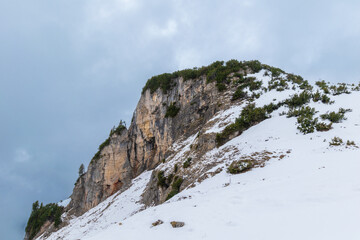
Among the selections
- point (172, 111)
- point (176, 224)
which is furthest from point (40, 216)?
point (176, 224)

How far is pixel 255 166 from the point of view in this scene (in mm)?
11367

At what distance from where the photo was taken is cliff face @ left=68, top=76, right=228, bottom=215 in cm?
3216

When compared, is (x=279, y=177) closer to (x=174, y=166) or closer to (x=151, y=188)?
(x=174, y=166)

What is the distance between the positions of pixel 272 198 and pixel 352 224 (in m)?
2.49

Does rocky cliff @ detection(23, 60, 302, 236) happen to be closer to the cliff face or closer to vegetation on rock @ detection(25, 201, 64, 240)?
the cliff face

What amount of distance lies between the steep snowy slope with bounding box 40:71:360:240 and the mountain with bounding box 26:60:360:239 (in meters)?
0.03

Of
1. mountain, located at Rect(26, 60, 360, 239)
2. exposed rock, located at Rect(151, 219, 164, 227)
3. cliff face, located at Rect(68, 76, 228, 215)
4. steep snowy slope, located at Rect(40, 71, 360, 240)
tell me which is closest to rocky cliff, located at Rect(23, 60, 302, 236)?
cliff face, located at Rect(68, 76, 228, 215)

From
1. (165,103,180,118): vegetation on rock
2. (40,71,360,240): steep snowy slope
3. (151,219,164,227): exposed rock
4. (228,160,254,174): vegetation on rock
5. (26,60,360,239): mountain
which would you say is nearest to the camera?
(40,71,360,240): steep snowy slope

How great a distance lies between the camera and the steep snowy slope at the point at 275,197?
17.8ft

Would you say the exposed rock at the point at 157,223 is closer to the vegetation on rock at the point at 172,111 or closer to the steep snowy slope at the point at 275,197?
the steep snowy slope at the point at 275,197

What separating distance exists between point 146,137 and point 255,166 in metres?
35.4

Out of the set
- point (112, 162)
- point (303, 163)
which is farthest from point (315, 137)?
point (112, 162)

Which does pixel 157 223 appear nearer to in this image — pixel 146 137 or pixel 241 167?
pixel 241 167

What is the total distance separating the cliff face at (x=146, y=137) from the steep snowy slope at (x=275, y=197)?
14.9 metres
